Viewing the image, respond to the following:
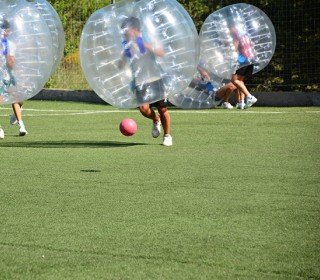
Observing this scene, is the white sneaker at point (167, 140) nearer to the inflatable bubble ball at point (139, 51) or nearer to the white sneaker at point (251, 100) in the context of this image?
the inflatable bubble ball at point (139, 51)

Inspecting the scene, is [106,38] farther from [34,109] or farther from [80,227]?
[34,109]

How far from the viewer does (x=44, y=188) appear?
7.83 metres

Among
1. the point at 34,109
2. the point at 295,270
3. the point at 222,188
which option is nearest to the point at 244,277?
the point at 295,270

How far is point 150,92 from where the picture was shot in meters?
10.1

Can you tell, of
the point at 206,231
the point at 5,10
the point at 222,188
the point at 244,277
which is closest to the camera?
the point at 244,277

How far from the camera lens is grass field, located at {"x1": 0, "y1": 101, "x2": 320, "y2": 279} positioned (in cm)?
505

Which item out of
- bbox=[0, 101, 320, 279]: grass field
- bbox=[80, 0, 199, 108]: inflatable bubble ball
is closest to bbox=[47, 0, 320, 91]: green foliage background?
bbox=[0, 101, 320, 279]: grass field

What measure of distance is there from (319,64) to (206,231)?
14308 millimetres

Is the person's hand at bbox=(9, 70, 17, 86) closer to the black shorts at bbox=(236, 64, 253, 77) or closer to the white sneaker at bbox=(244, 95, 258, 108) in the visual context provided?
the black shorts at bbox=(236, 64, 253, 77)

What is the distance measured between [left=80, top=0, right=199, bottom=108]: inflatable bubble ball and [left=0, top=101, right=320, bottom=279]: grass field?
2.43ft

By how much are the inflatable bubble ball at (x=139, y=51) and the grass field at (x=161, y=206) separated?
2.43ft

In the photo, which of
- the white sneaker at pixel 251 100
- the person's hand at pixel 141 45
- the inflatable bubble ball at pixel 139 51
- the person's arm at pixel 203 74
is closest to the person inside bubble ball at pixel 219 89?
the person's arm at pixel 203 74

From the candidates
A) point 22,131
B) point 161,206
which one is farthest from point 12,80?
point 161,206

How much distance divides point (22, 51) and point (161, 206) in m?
4.50
